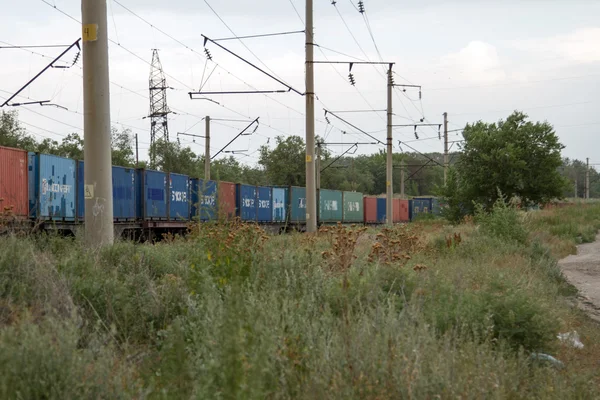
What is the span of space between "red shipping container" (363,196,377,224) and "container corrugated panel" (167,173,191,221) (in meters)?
26.1

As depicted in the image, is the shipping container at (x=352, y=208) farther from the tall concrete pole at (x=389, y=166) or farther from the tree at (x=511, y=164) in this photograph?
the tall concrete pole at (x=389, y=166)

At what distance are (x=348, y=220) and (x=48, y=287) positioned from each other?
4168cm

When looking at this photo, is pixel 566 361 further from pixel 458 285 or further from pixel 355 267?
pixel 355 267

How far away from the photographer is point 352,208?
47.7 meters

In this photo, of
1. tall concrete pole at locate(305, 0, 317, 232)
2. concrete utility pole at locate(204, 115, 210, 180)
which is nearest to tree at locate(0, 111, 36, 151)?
concrete utility pole at locate(204, 115, 210, 180)

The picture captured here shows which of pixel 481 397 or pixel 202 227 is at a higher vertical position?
pixel 202 227

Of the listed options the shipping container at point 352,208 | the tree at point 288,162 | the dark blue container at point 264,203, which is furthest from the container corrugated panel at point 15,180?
the tree at point 288,162

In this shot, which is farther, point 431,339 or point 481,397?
point 431,339

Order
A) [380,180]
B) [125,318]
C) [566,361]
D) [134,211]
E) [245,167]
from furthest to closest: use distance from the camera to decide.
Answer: [380,180]
[245,167]
[134,211]
[566,361]
[125,318]

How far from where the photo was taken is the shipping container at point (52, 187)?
17.7m

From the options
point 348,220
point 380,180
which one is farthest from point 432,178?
point 348,220

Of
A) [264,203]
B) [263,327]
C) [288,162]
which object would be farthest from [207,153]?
[288,162]

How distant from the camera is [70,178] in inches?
771

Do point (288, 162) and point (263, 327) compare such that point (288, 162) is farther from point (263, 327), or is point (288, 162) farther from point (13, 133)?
point (263, 327)
